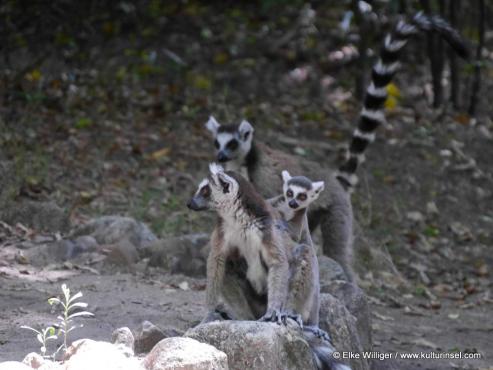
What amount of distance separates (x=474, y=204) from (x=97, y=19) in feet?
19.3

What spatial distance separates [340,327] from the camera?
236 inches

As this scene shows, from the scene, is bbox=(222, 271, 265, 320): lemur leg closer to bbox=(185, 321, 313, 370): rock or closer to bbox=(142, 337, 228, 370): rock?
bbox=(185, 321, 313, 370): rock

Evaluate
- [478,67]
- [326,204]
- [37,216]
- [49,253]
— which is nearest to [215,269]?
[49,253]

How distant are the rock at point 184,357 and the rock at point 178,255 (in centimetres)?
381

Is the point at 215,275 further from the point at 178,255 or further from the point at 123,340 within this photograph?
the point at 178,255

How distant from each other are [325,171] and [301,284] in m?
3.30

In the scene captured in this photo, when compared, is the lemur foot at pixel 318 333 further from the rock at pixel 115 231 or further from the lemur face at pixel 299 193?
the rock at pixel 115 231

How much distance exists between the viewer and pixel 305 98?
42.7 ft

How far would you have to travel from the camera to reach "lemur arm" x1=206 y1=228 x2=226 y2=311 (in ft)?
17.9

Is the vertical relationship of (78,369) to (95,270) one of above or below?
above

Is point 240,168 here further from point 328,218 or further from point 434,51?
point 434,51

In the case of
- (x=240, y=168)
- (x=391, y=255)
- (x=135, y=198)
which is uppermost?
(x=240, y=168)

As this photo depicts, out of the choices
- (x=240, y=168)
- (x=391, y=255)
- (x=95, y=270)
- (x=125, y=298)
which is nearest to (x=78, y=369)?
(x=125, y=298)

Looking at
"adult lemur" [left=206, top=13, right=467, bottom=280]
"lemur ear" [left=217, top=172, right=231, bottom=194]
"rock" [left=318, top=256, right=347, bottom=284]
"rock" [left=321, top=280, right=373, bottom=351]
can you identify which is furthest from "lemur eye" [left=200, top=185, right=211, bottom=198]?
"adult lemur" [left=206, top=13, right=467, bottom=280]
